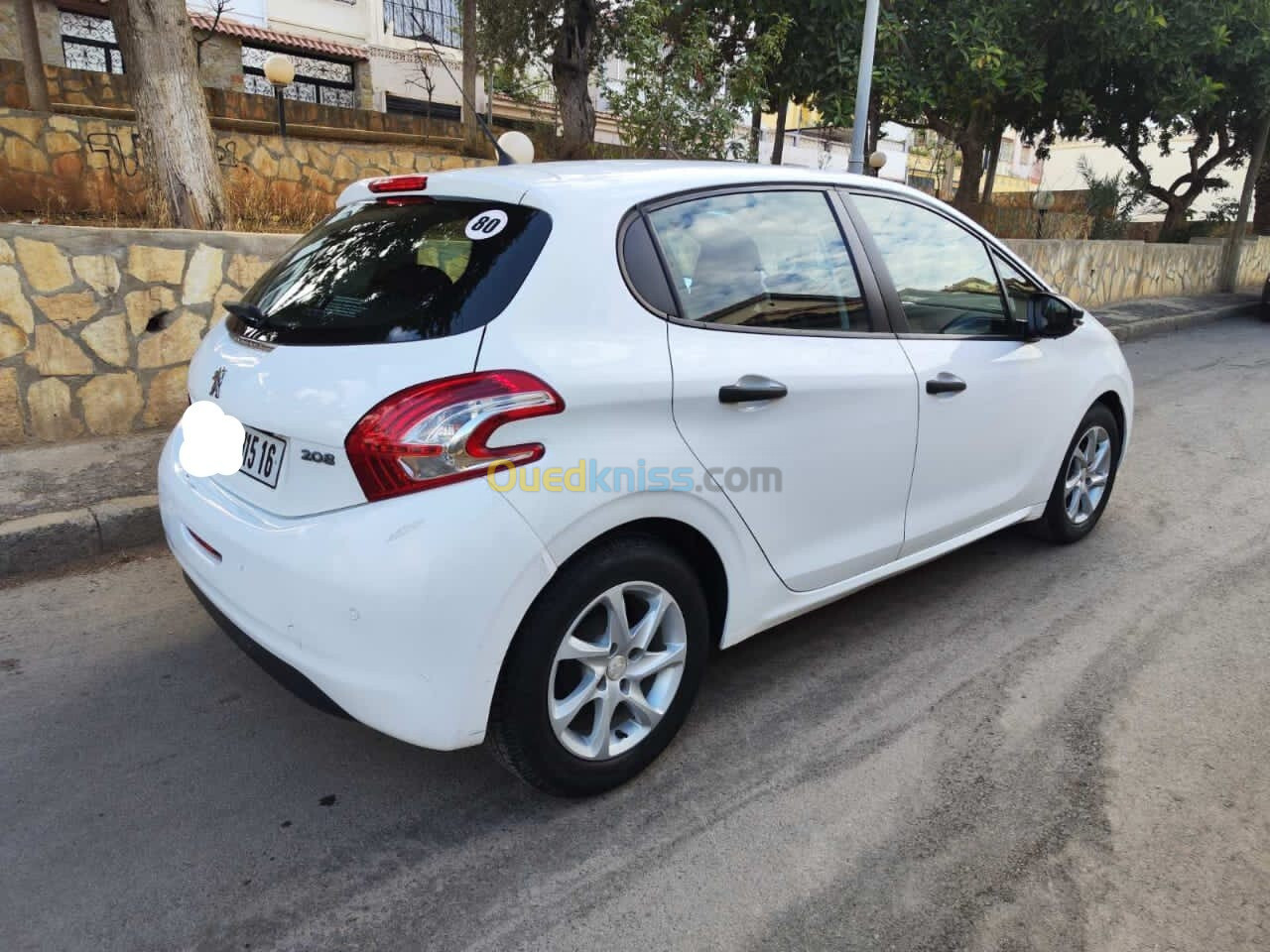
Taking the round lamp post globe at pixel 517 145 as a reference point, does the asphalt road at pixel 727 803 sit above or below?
below

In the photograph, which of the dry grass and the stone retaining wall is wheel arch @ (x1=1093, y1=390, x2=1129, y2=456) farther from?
the dry grass

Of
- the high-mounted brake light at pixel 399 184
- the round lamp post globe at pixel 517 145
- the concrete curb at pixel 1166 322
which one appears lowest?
the concrete curb at pixel 1166 322

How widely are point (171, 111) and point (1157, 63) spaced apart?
1256 centimetres

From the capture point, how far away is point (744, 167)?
112 inches

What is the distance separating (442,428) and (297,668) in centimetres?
69

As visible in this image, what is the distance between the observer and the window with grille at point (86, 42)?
1991cm

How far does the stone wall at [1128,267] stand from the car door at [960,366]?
8764 mm

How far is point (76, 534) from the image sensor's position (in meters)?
3.88

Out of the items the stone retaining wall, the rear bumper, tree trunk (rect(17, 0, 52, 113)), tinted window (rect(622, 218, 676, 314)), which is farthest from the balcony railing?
the rear bumper

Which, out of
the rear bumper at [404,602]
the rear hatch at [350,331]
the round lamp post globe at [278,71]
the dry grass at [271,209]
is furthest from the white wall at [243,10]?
the rear bumper at [404,602]

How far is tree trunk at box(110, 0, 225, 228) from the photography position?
5.63 meters

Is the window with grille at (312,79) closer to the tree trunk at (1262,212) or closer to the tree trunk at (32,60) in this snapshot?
the tree trunk at (32,60)

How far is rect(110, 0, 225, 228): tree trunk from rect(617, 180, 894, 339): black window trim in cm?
464

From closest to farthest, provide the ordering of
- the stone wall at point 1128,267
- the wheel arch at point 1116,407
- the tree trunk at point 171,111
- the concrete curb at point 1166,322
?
the wheel arch at point 1116,407 < the tree trunk at point 171,111 < the concrete curb at point 1166,322 < the stone wall at point 1128,267
